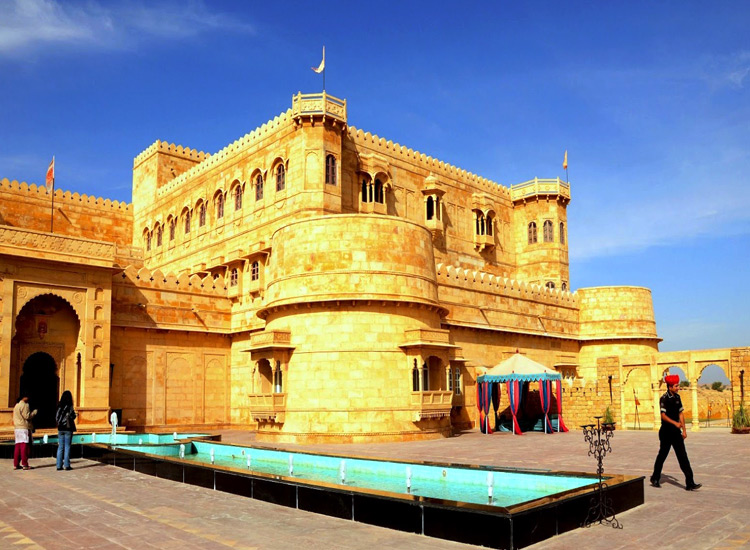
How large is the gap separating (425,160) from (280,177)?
29.6 ft

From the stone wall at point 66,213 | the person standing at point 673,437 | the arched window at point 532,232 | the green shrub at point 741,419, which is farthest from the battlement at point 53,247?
the arched window at point 532,232

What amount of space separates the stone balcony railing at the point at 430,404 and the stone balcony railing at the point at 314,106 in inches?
534

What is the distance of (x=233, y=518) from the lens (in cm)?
802

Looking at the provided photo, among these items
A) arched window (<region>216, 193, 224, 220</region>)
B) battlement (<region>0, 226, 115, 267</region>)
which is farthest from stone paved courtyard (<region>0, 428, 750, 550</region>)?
arched window (<region>216, 193, 224, 220</region>)

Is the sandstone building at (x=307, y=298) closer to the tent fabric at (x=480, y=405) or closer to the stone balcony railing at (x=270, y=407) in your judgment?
the stone balcony railing at (x=270, y=407)

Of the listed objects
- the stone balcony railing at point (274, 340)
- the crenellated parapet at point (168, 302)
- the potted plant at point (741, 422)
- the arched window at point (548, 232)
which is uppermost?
the arched window at point (548, 232)

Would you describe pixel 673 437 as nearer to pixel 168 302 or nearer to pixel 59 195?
pixel 168 302

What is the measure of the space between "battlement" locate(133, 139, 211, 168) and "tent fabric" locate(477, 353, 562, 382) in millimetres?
24884

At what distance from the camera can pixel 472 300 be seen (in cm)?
2898

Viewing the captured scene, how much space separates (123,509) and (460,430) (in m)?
18.9

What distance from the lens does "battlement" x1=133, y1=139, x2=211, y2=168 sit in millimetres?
40062

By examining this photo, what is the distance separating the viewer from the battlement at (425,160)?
31902mm

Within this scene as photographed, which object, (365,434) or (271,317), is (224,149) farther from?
→ (365,434)

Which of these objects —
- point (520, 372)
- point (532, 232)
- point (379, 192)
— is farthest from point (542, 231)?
point (520, 372)
